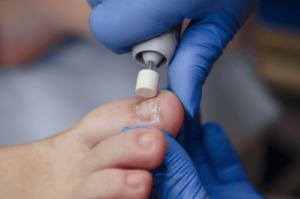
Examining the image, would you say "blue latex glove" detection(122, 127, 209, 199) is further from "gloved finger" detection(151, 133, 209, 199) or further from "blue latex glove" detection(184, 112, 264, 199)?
"blue latex glove" detection(184, 112, 264, 199)

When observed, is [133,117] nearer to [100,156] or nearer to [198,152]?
[100,156]

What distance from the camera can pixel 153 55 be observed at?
0.58m

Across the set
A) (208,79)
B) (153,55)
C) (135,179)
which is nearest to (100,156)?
(135,179)

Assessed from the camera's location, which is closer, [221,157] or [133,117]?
[133,117]

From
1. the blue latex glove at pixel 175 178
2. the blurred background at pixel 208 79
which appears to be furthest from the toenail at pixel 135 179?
the blurred background at pixel 208 79

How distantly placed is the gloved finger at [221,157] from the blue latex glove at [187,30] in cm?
29

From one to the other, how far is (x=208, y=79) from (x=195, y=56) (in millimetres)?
673

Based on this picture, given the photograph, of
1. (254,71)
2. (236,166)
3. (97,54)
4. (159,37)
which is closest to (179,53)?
(159,37)

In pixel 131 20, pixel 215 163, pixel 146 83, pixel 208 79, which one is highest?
pixel 131 20

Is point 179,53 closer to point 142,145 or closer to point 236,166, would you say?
point 142,145

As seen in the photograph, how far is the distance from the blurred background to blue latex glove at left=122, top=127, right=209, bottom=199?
2.16 ft

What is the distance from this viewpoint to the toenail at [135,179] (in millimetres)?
428

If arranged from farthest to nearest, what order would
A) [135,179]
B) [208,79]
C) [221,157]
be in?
[208,79]
[221,157]
[135,179]

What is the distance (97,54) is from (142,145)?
38.2 inches
